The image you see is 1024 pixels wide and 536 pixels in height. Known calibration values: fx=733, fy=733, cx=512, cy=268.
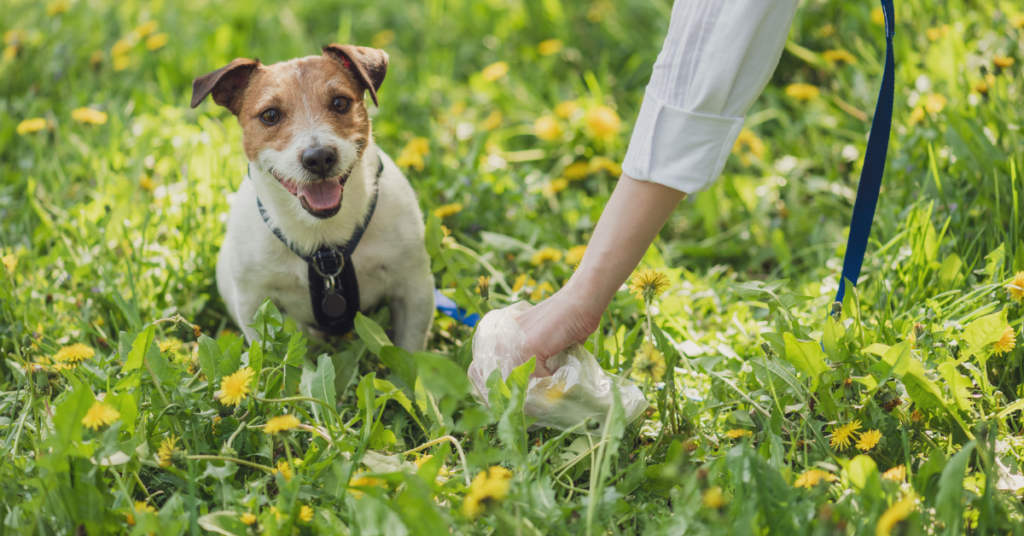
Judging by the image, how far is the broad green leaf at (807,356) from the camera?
1.81 m

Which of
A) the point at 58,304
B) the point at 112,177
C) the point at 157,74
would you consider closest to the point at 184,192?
the point at 112,177

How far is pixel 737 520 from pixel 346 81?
177 centimetres

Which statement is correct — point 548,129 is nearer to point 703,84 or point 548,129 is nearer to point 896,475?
point 703,84

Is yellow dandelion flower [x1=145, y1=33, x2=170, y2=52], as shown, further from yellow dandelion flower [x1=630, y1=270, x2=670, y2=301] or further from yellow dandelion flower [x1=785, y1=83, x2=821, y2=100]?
yellow dandelion flower [x1=630, y1=270, x2=670, y2=301]

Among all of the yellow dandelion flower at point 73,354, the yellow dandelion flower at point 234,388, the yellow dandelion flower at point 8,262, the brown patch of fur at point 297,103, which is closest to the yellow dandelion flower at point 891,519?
the yellow dandelion flower at point 234,388

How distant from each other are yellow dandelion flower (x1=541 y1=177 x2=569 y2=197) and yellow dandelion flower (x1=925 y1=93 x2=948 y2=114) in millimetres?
1560

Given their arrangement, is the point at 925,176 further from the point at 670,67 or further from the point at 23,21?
the point at 23,21

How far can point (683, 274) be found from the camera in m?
3.02

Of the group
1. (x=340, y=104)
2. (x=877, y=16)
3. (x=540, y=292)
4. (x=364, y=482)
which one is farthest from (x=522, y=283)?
(x=877, y=16)

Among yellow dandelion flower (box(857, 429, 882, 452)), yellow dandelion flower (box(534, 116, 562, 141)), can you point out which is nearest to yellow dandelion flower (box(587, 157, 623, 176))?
yellow dandelion flower (box(534, 116, 562, 141))

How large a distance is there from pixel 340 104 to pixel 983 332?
193 centimetres

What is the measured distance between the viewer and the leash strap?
1988 millimetres

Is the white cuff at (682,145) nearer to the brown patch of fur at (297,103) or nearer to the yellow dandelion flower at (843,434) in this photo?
the yellow dandelion flower at (843,434)

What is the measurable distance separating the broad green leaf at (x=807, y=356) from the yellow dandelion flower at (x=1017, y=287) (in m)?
0.62
